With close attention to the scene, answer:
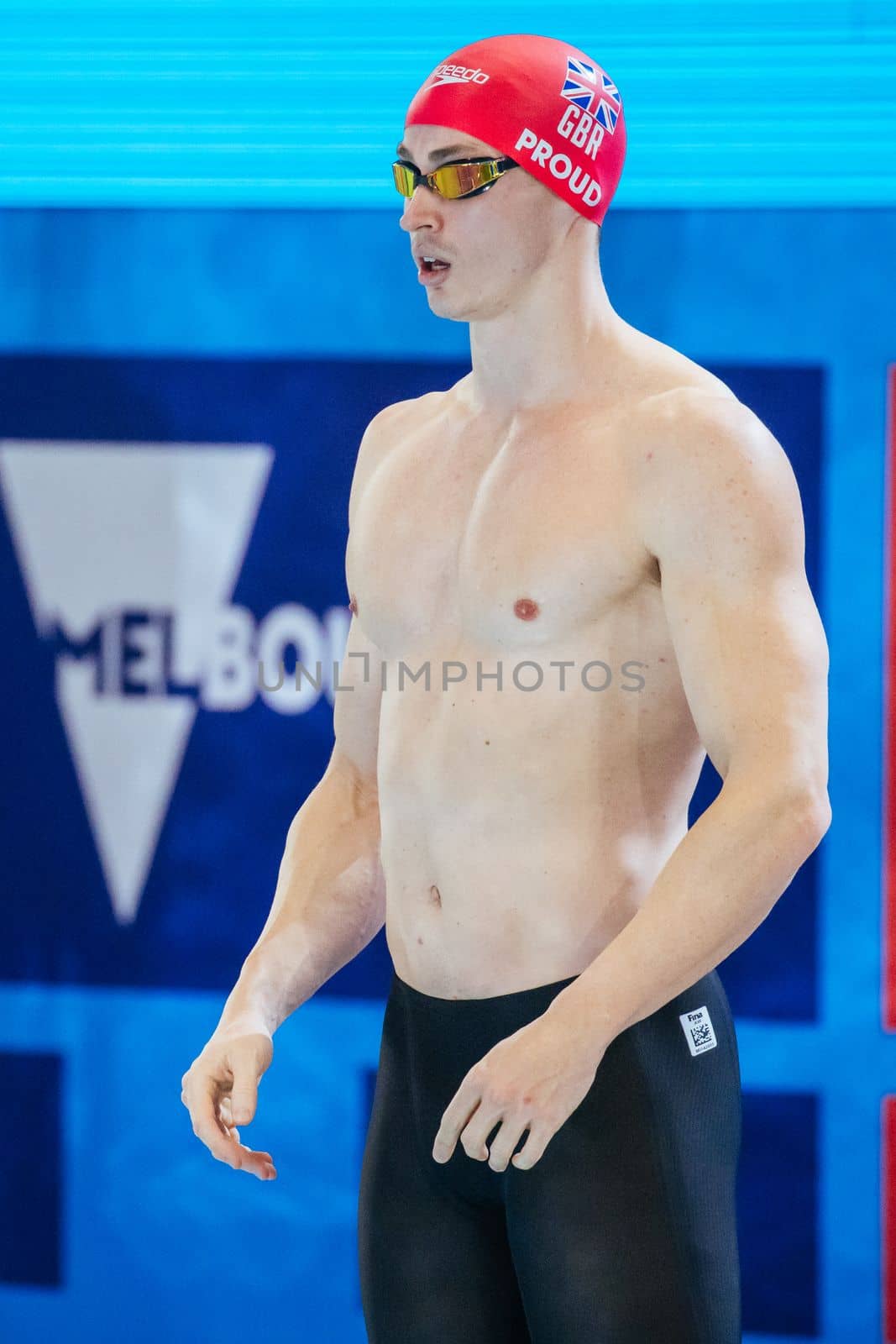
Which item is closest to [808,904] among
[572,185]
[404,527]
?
[404,527]

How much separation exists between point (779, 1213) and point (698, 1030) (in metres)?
1.39

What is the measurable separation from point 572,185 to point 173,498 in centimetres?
142

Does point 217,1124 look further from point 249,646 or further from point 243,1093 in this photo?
point 249,646

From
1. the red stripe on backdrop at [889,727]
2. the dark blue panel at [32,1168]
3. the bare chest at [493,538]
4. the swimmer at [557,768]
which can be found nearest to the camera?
the swimmer at [557,768]

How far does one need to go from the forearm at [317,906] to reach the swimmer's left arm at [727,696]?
437 millimetres

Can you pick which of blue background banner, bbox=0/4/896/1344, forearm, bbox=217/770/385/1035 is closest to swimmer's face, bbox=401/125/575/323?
forearm, bbox=217/770/385/1035

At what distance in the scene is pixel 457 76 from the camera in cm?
177

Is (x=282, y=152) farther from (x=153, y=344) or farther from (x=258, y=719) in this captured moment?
(x=258, y=719)

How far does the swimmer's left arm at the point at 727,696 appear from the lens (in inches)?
60.2

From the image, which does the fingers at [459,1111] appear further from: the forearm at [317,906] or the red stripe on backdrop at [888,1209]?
the red stripe on backdrop at [888,1209]

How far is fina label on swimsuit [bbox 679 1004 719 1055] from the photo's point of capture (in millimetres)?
1752

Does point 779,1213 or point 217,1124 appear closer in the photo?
point 217,1124

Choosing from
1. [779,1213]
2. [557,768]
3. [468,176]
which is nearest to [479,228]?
[468,176]

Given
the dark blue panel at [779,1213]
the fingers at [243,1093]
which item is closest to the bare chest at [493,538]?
the fingers at [243,1093]
